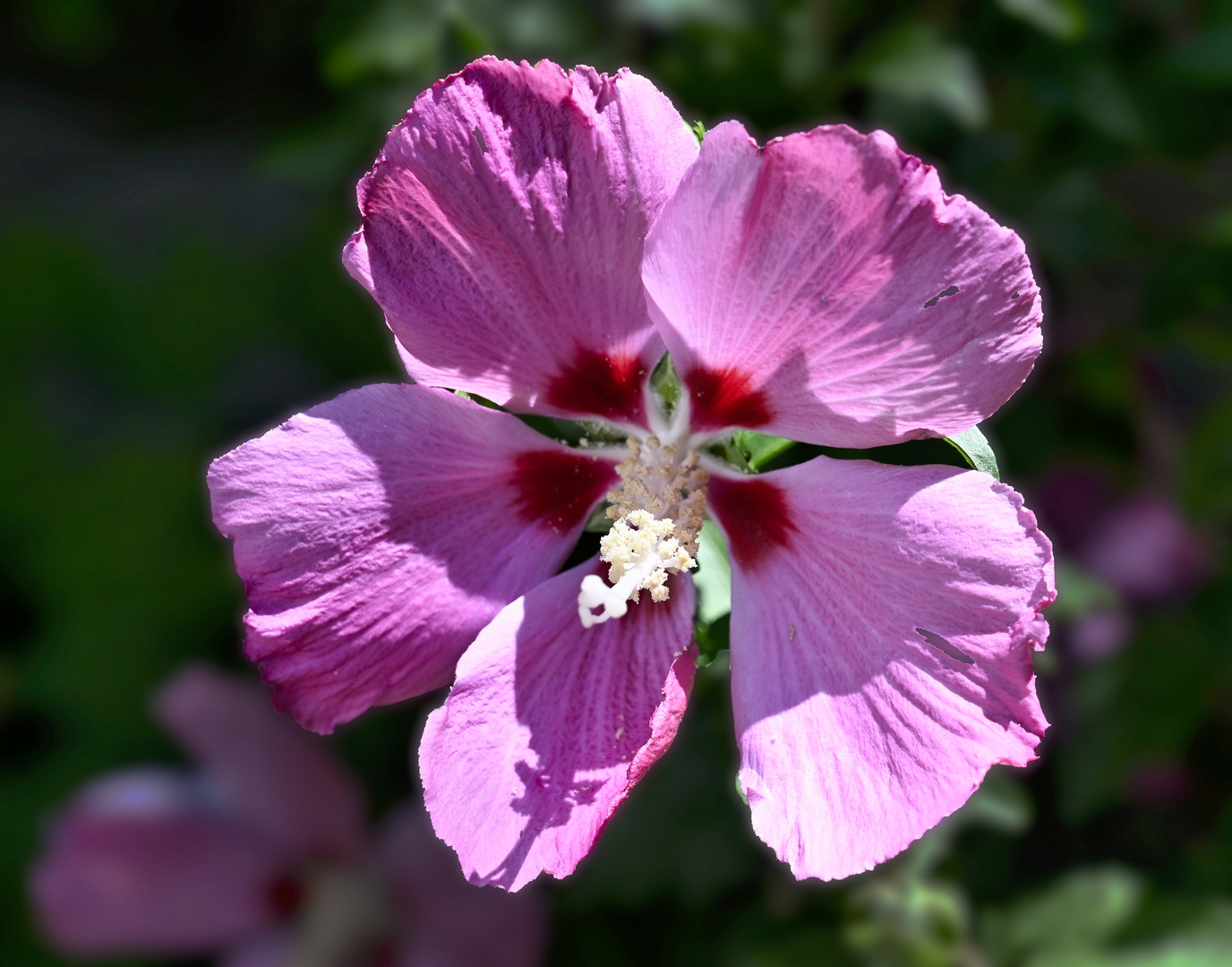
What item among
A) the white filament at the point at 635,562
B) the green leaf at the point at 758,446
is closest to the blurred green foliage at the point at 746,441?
the green leaf at the point at 758,446

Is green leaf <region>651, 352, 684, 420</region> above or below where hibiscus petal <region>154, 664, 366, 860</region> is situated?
above

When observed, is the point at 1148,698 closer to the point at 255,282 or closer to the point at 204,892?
the point at 204,892

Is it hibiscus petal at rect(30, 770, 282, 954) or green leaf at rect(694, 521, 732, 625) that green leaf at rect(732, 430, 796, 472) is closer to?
green leaf at rect(694, 521, 732, 625)

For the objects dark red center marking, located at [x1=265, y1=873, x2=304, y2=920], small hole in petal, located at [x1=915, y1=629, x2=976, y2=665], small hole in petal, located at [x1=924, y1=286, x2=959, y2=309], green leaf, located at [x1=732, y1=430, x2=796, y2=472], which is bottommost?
dark red center marking, located at [x1=265, y1=873, x2=304, y2=920]

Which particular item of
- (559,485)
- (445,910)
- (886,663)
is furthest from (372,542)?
(445,910)

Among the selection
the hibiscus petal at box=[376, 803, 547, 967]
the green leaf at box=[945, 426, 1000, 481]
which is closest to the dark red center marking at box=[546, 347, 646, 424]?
the green leaf at box=[945, 426, 1000, 481]

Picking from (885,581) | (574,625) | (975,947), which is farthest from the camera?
(975,947)

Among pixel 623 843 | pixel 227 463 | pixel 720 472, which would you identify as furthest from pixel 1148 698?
pixel 227 463

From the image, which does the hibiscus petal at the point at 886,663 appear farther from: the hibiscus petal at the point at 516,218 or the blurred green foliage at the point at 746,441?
the hibiscus petal at the point at 516,218
